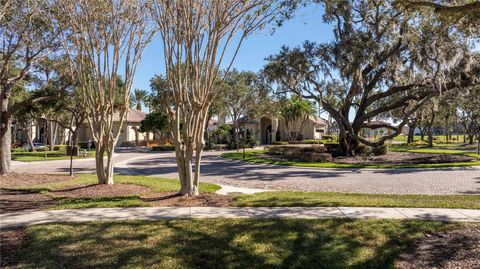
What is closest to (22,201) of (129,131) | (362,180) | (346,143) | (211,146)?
(362,180)

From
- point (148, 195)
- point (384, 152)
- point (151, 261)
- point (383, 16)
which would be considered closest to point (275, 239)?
point (151, 261)

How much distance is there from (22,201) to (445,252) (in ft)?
33.2

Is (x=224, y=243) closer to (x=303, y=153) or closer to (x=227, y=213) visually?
(x=227, y=213)

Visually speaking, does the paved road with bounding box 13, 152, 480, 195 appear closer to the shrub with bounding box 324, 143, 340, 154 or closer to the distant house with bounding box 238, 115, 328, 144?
the shrub with bounding box 324, 143, 340, 154

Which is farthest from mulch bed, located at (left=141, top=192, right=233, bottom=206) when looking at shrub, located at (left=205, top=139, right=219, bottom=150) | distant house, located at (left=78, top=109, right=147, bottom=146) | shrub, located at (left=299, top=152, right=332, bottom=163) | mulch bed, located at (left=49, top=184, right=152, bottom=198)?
distant house, located at (left=78, top=109, right=147, bottom=146)

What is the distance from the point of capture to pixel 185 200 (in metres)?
9.95

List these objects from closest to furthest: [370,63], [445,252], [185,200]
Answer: [445,252]
[185,200]
[370,63]

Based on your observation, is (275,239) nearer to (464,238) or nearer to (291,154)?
(464,238)

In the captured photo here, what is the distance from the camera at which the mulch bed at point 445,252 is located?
5.70 metres

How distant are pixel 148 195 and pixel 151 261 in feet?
19.0

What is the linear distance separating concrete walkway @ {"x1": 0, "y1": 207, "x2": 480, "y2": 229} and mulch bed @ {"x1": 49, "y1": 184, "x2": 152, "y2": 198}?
2668 millimetres

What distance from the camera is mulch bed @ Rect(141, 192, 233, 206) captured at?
9.55 metres

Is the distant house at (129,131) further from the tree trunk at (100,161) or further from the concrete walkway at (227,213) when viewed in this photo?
the concrete walkway at (227,213)

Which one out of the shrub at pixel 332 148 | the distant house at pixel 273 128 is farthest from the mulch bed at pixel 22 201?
the distant house at pixel 273 128
